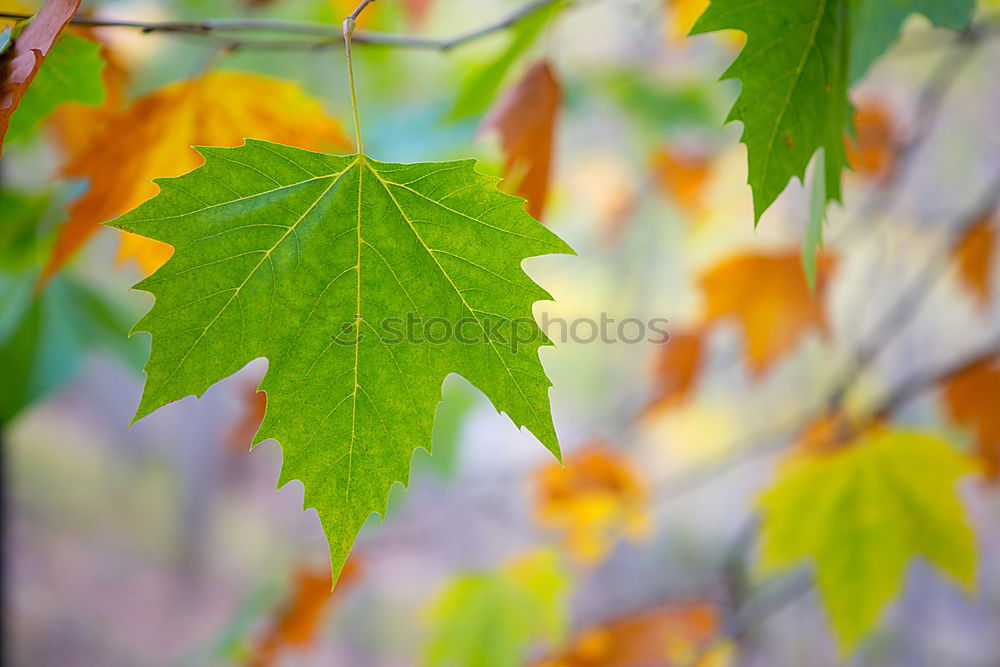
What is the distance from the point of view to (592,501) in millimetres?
1411

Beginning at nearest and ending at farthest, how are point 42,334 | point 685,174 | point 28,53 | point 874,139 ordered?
point 28,53 → point 42,334 → point 874,139 → point 685,174

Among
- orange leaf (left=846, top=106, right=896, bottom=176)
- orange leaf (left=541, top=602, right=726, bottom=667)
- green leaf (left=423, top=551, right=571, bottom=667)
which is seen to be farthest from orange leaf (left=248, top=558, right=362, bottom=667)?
orange leaf (left=846, top=106, right=896, bottom=176)

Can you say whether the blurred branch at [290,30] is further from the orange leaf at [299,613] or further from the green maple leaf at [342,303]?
the orange leaf at [299,613]

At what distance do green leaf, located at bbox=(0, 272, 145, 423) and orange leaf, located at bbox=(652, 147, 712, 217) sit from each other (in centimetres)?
120

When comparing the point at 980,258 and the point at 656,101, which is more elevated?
the point at 656,101

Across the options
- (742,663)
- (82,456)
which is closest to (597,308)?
(742,663)

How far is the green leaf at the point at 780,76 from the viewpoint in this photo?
408 mm

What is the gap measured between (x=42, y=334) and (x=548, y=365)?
150 inches

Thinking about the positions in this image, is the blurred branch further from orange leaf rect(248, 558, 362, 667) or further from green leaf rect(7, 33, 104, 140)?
orange leaf rect(248, 558, 362, 667)

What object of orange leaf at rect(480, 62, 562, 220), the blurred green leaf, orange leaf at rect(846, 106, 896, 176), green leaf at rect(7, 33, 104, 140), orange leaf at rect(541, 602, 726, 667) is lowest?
orange leaf at rect(541, 602, 726, 667)

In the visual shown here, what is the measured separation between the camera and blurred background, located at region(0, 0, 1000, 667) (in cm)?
85

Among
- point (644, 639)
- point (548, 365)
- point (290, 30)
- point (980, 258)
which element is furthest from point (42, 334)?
point (548, 365)

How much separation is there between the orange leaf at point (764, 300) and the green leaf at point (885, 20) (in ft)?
2.13

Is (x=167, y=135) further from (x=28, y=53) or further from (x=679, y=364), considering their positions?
(x=679, y=364)
